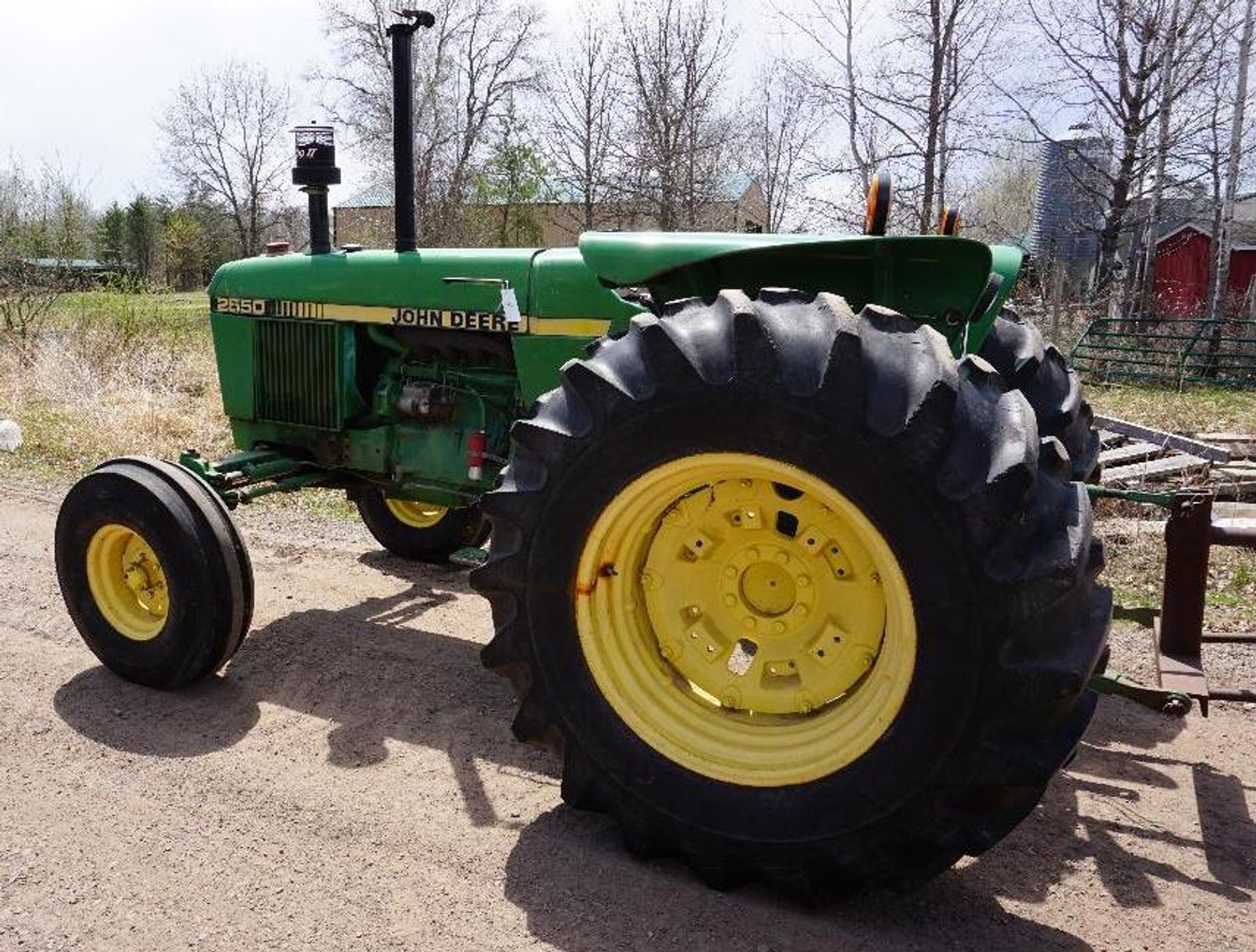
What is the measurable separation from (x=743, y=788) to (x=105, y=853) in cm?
177

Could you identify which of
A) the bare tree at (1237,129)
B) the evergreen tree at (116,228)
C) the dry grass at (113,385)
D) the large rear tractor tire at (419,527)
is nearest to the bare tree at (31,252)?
the dry grass at (113,385)

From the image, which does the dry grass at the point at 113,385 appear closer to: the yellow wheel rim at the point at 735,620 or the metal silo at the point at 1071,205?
the yellow wheel rim at the point at 735,620

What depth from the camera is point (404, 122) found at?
4.39 meters

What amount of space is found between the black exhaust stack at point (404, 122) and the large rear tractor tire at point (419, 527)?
162 cm

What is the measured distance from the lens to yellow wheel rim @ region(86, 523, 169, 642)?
405 centimetres

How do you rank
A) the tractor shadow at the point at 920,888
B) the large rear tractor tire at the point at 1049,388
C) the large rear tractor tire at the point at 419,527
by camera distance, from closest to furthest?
the tractor shadow at the point at 920,888 < the large rear tractor tire at the point at 1049,388 < the large rear tractor tire at the point at 419,527

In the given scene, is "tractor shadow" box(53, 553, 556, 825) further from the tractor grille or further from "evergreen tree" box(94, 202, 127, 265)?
"evergreen tree" box(94, 202, 127, 265)

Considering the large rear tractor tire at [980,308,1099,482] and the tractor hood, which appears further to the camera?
the tractor hood

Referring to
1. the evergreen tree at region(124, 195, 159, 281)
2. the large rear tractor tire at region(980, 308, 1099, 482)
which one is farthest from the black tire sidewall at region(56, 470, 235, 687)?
the evergreen tree at region(124, 195, 159, 281)

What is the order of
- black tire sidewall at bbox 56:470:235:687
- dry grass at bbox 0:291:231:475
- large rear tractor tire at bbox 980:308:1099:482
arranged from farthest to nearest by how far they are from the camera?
dry grass at bbox 0:291:231:475 → black tire sidewall at bbox 56:470:235:687 → large rear tractor tire at bbox 980:308:1099:482

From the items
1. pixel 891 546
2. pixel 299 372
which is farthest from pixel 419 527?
pixel 891 546

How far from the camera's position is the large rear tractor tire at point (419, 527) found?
559cm

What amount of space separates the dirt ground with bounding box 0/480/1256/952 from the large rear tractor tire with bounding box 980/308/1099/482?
106cm

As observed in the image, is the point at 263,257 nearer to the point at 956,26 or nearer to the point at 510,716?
the point at 510,716
